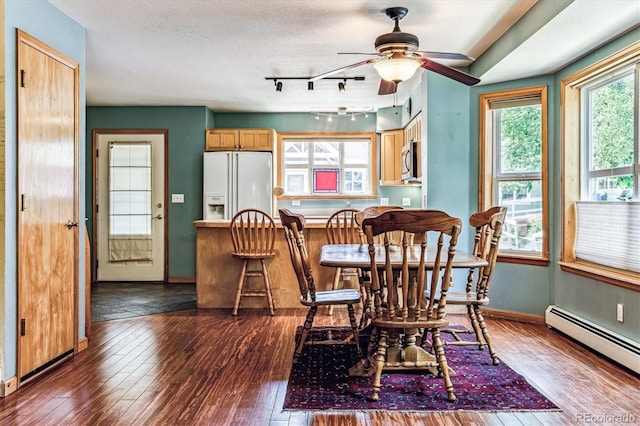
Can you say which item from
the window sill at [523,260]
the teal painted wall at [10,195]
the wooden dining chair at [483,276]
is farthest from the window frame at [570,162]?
the teal painted wall at [10,195]

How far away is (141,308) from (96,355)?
1.60m

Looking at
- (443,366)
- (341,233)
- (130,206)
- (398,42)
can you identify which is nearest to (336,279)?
(341,233)

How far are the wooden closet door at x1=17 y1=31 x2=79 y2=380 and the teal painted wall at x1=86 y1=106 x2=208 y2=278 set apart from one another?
3.29 metres

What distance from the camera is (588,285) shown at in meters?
3.61

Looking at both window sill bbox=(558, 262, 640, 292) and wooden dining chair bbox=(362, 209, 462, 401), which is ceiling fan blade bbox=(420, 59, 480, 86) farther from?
window sill bbox=(558, 262, 640, 292)

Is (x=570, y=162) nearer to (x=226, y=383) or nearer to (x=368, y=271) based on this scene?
(x=368, y=271)

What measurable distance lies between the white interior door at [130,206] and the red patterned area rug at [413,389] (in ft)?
13.6

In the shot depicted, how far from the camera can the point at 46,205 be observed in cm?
298

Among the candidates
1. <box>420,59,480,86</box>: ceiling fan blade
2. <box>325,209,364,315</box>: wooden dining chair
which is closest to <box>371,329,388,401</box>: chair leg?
<box>420,59,480,86</box>: ceiling fan blade

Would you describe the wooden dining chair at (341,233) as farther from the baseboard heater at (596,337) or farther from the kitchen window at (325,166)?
the kitchen window at (325,166)

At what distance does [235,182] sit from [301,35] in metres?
3.02

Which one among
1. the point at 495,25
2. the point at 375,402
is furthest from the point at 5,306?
the point at 495,25

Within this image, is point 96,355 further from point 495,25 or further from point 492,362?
point 495,25

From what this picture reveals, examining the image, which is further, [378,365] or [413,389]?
[413,389]
